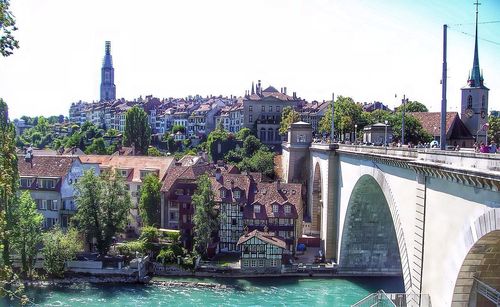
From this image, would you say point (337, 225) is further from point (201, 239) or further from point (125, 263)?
point (125, 263)

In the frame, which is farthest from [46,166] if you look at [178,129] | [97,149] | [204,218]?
[178,129]

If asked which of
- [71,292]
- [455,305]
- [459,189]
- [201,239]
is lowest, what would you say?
[71,292]

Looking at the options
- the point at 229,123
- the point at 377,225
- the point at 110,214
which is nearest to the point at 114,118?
the point at 229,123

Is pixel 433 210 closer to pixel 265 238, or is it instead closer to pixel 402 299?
pixel 402 299

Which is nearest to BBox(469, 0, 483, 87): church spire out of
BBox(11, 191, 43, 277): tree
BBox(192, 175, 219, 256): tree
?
BBox(192, 175, 219, 256): tree

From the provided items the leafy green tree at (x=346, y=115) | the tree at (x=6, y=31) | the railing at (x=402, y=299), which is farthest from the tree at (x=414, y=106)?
the tree at (x=6, y=31)
